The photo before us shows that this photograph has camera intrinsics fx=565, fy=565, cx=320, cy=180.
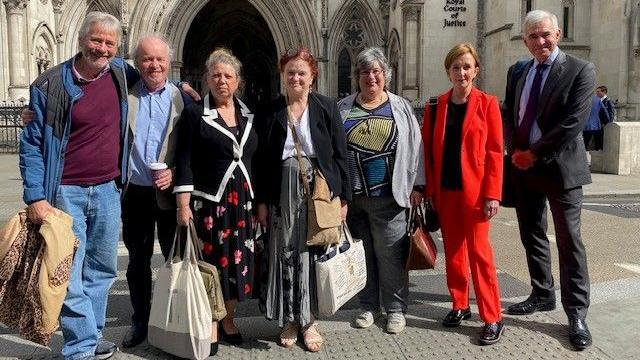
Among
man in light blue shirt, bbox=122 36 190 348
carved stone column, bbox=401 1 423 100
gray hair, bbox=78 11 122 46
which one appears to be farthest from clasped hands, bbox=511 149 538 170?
carved stone column, bbox=401 1 423 100

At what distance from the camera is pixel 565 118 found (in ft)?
12.1

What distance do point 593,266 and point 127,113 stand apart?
14.6 feet

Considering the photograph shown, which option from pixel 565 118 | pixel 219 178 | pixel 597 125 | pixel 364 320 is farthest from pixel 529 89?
pixel 597 125

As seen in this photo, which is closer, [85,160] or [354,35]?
[85,160]

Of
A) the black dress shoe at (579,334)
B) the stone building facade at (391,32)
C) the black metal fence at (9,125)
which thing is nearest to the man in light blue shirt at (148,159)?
the black dress shoe at (579,334)

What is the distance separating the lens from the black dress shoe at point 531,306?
4.15m

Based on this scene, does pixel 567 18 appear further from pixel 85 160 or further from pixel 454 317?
pixel 85 160

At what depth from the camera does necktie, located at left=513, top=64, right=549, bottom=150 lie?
388 cm

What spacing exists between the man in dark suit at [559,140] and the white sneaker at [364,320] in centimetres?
131

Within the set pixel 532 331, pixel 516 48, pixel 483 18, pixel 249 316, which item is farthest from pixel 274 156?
pixel 483 18

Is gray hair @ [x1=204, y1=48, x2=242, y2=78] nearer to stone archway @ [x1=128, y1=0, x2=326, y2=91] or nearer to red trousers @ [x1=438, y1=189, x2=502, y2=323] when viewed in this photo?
red trousers @ [x1=438, y1=189, x2=502, y2=323]

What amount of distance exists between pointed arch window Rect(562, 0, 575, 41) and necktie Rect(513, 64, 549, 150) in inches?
585

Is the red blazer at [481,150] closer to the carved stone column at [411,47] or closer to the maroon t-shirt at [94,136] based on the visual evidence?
the maroon t-shirt at [94,136]

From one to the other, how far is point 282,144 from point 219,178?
455 mm
